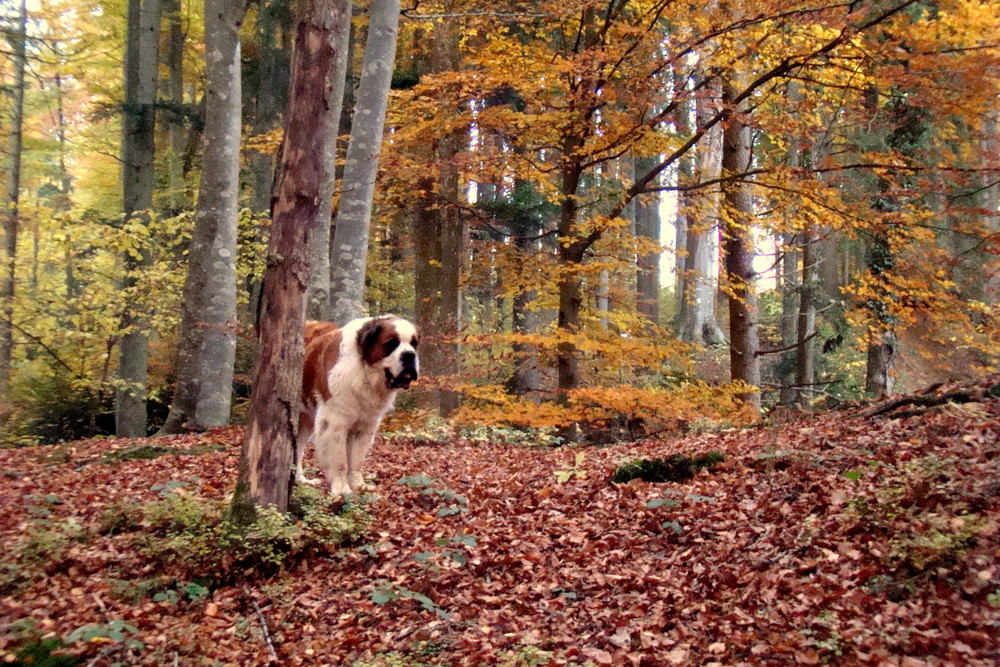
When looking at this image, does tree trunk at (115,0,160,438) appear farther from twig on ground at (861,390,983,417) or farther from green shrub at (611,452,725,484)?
twig on ground at (861,390,983,417)

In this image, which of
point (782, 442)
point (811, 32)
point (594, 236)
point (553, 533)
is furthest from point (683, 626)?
point (811, 32)

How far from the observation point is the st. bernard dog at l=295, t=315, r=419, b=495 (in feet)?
23.9

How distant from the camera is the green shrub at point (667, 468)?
7855 mm

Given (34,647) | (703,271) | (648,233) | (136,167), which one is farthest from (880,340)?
(136,167)

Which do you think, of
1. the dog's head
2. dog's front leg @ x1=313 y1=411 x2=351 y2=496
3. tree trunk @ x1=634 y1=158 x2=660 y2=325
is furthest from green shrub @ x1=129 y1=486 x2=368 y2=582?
tree trunk @ x1=634 y1=158 x2=660 y2=325

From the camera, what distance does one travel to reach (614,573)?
5.71m

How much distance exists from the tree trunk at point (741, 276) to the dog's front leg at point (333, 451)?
7479 mm

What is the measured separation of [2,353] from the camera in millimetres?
18359

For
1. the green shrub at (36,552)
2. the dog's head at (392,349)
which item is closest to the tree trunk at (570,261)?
the dog's head at (392,349)

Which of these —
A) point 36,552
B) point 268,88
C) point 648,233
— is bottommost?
point 36,552

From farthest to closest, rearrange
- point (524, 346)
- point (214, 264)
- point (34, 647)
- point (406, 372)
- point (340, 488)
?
1. point (524, 346)
2. point (214, 264)
3. point (340, 488)
4. point (406, 372)
5. point (34, 647)

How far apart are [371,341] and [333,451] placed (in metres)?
1.17

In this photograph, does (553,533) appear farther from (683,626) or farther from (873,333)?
(873,333)

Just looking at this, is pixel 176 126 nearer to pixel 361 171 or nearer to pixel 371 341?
pixel 361 171
